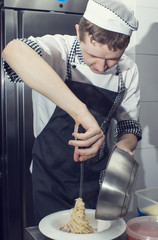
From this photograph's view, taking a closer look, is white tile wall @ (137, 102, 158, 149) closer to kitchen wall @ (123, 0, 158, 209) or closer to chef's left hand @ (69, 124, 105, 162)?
kitchen wall @ (123, 0, 158, 209)

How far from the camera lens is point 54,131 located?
161 cm

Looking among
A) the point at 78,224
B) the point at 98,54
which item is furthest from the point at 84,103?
the point at 78,224

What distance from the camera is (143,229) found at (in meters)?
0.97

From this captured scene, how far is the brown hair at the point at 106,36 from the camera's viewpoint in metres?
1.26

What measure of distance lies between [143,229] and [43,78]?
1.64 feet

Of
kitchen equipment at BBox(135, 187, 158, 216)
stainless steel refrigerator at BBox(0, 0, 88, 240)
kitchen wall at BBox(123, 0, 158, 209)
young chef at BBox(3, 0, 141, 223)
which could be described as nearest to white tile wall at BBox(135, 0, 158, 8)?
kitchen wall at BBox(123, 0, 158, 209)

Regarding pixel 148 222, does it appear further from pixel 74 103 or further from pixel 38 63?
pixel 38 63

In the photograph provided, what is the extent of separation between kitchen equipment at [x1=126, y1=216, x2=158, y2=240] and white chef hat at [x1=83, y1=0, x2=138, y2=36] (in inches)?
25.3

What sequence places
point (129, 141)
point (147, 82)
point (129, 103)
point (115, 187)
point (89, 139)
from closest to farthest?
point (115, 187) < point (89, 139) < point (129, 141) < point (129, 103) < point (147, 82)

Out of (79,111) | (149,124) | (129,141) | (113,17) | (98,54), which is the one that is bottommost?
(149,124)

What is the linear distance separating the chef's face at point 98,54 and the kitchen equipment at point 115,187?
0.47 meters

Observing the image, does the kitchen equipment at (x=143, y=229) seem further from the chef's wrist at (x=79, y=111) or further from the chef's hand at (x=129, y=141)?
the chef's hand at (x=129, y=141)

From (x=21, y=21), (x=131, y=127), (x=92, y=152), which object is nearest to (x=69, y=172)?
(x=131, y=127)

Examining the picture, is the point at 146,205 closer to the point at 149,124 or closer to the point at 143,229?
the point at 143,229
